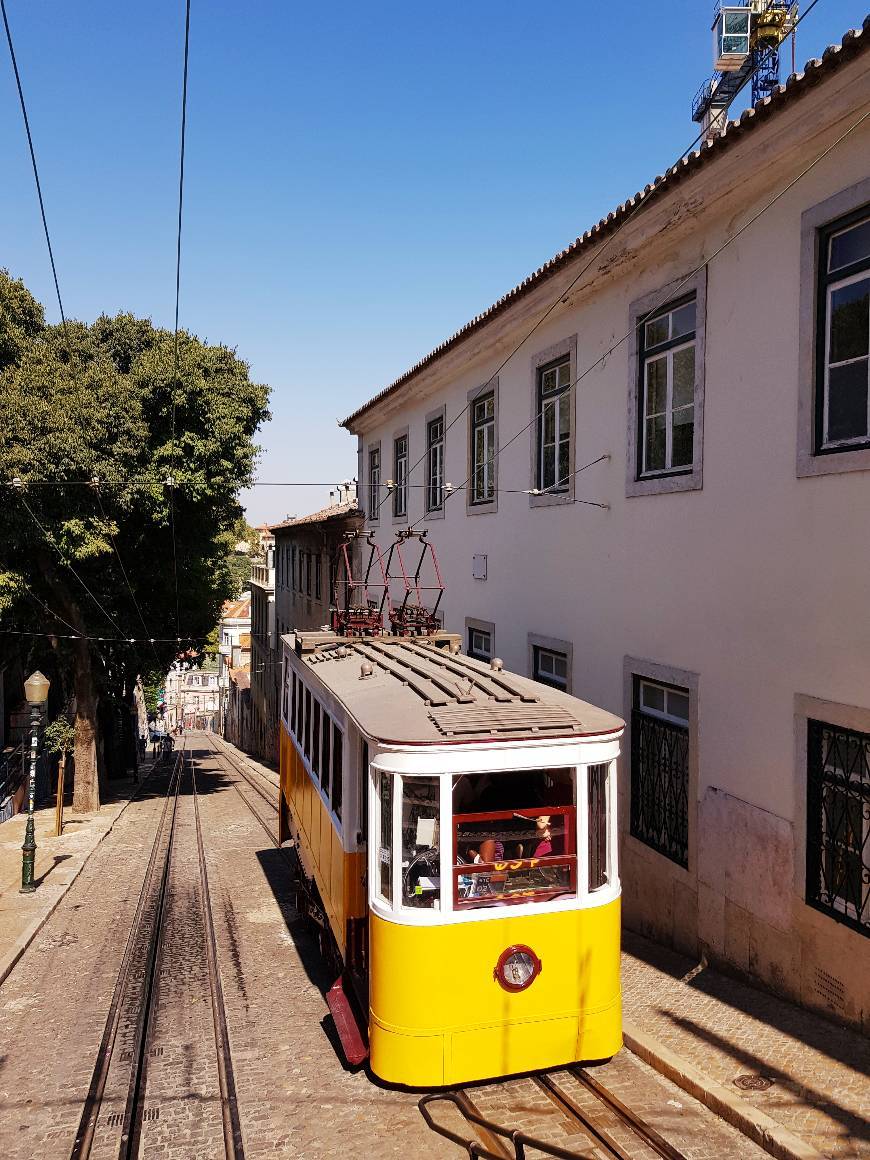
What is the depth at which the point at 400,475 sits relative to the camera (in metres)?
19.0

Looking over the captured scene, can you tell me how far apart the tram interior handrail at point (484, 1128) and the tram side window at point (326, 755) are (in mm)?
2478

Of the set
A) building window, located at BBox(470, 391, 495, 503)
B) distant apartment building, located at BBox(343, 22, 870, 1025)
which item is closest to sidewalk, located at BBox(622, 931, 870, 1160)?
distant apartment building, located at BBox(343, 22, 870, 1025)

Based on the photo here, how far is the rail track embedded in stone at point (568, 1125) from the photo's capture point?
4.66m

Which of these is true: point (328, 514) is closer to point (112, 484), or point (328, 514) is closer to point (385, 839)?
point (112, 484)

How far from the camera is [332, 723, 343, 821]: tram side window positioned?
653 cm

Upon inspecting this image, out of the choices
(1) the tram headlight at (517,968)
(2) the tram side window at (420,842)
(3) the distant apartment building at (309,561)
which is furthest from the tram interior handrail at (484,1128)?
(3) the distant apartment building at (309,561)

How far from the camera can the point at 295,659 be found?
31.6ft

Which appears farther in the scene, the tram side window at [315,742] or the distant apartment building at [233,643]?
the distant apartment building at [233,643]

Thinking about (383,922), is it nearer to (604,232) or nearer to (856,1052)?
(856,1052)

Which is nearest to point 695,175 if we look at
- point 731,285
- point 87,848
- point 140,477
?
point 731,285

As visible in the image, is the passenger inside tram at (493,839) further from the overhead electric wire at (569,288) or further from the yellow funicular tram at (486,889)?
the overhead electric wire at (569,288)

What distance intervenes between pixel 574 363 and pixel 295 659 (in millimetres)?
5028

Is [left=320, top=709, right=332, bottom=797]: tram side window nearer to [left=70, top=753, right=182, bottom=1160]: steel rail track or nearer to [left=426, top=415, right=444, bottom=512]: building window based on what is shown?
[left=70, top=753, right=182, bottom=1160]: steel rail track

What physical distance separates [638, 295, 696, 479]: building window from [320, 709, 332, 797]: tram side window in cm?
427
